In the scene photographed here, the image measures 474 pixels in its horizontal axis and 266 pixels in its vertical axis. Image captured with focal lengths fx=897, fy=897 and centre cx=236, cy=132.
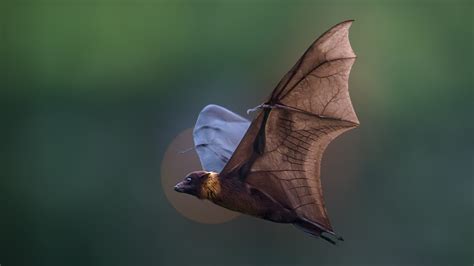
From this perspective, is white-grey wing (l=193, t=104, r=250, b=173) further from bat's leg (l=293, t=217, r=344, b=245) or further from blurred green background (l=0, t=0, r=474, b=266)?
blurred green background (l=0, t=0, r=474, b=266)

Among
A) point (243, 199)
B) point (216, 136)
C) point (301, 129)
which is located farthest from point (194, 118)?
point (243, 199)

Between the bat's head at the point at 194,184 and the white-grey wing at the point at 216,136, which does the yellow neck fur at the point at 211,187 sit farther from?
the white-grey wing at the point at 216,136

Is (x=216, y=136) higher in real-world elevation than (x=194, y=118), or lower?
higher

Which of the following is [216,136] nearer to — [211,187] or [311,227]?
[211,187]

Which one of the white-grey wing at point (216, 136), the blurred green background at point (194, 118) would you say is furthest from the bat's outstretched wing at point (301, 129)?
the blurred green background at point (194, 118)

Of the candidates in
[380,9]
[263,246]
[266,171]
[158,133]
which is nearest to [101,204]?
[158,133]

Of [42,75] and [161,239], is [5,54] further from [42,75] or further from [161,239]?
[161,239]
